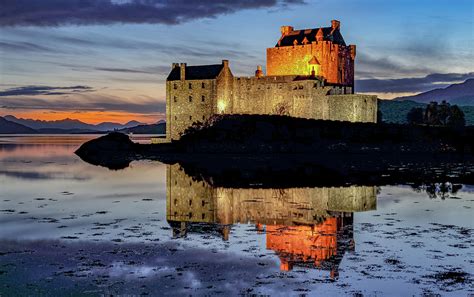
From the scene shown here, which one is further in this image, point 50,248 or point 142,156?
point 142,156

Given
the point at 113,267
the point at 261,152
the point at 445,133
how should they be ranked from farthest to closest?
the point at 445,133
the point at 261,152
the point at 113,267

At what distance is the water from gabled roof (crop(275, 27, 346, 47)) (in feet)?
133

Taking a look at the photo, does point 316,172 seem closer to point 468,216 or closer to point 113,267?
point 468,216

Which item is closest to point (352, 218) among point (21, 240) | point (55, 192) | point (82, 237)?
point (82, 237)

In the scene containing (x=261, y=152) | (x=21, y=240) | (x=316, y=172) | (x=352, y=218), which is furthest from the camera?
(x=261, y=152)

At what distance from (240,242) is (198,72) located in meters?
47.8

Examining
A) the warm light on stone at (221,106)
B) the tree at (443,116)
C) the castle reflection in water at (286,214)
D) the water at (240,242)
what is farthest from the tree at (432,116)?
the castle reflection in water at (286,214)

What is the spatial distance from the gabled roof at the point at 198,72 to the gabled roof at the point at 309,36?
10118 millimetres

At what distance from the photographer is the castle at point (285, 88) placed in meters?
56.7

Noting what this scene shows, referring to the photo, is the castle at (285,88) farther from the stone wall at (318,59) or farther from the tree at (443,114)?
the tree at (443,114)

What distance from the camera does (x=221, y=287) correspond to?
418 inches

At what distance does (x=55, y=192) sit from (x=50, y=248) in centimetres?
1406

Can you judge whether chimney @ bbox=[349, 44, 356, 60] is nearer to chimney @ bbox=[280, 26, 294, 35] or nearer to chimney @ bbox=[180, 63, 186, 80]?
chimney @ bbox=[280, 26, 294, 35]

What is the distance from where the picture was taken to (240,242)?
14594mm
